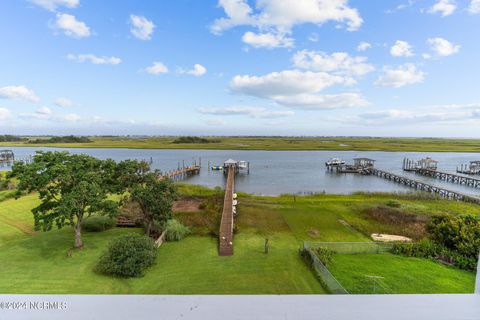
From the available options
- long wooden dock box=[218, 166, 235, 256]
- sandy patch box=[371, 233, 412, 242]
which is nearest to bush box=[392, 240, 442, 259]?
sandy patch box=[371, 233, 412, 242]

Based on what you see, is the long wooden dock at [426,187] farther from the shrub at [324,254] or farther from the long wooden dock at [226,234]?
the long wooden dock at [226,234]

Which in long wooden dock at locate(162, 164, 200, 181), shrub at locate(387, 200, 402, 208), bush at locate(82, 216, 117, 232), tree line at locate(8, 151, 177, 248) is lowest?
long wooden dock at locate(162, 164, 200, 181)

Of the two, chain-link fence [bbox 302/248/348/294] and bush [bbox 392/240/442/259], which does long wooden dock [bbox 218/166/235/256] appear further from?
bush [bbox 392/240/442/259]

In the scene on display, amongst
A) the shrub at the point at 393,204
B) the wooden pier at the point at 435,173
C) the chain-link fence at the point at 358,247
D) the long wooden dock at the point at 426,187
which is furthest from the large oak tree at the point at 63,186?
the wooden pier at the point at 435,173

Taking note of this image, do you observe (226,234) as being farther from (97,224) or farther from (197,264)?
(97,224)

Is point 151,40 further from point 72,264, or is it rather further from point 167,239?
point 167,239

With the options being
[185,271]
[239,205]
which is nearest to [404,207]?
[239,205]
